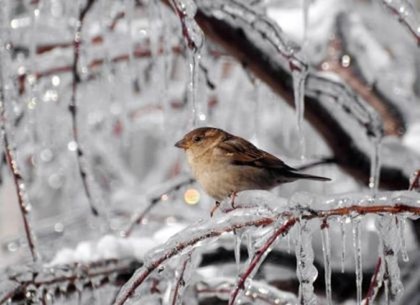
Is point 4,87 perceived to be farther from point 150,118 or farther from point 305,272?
point 150,118

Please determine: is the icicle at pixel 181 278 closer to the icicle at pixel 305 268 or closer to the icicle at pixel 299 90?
the icicle at pixel 305 268

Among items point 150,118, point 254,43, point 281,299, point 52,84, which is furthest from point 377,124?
point 150,118

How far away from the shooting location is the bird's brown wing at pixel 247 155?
7.33ft

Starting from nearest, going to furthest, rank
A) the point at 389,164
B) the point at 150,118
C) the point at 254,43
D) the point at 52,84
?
the point at 254,43
the point at 389,164
the point at 52,84
the point at 150,118

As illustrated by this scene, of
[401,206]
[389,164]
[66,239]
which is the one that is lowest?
[66,239]

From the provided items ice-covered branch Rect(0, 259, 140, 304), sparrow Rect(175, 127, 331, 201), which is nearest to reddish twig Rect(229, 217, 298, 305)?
ice-covered branch Rect(0, 259, 140, 304)

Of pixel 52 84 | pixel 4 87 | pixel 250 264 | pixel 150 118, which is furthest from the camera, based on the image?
pixel 150 118

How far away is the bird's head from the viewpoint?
2.29m

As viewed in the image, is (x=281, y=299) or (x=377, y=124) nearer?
(x=281, y=299)

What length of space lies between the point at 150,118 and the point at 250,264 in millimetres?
3887

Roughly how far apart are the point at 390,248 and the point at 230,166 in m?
0.85

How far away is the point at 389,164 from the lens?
265 cm

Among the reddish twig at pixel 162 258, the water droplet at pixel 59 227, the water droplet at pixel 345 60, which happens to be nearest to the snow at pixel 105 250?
the reddish twig at pixel 162 258

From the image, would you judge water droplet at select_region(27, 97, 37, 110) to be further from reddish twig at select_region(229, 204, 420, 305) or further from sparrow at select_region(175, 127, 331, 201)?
reddish twig at select_region(229, 204, 420, 305)
